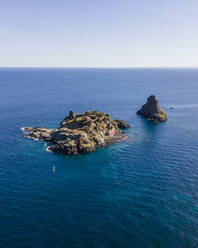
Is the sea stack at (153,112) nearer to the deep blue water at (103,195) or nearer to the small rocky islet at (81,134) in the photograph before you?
the small rocky islet at (81,134)

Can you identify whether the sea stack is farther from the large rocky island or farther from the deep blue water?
the deep blue water

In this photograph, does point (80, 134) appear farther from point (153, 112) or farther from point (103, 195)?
point (153, 112)

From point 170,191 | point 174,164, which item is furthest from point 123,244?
point 174,164

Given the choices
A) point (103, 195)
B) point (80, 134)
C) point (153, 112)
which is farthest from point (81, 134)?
point (153, 112)

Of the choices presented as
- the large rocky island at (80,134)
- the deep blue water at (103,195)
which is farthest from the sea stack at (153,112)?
the deep blue water at (103,195)

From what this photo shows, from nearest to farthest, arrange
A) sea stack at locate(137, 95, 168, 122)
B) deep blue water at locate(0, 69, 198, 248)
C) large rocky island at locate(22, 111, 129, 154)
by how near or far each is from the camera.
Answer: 1. deep blue water at locate(0, 69, 198, 248)
2. large rocky island at locate(22, 111, 129, 154)
3. sea stack at locate(137, 95, 168, 122)

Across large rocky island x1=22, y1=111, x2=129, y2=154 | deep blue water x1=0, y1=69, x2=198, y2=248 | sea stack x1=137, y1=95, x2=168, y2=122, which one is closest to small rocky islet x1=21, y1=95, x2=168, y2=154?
large rocky island x1=22, y1=111, x2=129, y2=154

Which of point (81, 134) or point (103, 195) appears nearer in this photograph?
point (103, 195)
